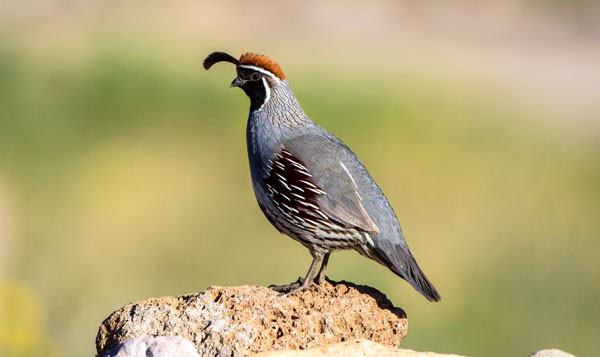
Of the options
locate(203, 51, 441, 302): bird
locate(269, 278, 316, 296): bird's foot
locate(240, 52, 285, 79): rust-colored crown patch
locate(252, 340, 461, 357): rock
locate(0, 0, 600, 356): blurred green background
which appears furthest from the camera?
locate(0, 0, 600, 356): blurred green background

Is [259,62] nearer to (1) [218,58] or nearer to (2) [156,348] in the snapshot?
(1) [218,58]

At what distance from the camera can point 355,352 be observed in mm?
4891

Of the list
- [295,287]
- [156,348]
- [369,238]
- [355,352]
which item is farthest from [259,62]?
[156,348]

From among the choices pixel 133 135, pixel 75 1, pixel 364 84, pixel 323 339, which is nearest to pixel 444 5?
pixel 75 1

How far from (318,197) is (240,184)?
14.2 ft

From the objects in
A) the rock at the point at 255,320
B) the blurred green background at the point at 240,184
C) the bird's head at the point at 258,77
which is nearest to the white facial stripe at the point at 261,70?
the bird's head at the point at 258,77

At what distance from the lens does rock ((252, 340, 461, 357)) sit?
15.9ft

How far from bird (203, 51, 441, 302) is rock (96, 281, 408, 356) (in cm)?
30

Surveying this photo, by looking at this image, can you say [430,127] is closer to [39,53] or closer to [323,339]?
[39,53]

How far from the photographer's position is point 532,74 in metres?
15.5

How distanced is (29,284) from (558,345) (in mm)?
3422

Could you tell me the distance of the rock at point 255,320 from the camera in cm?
493

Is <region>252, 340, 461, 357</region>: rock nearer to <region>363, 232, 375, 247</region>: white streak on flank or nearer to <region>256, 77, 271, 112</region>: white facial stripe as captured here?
<region>363, 232, 375, 247</region>: white streak on flank

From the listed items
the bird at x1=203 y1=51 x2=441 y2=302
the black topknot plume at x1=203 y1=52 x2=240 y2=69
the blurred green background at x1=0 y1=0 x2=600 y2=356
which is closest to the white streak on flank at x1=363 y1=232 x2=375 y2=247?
the bird at x1=203 y1=51 x2=441 y2=302
